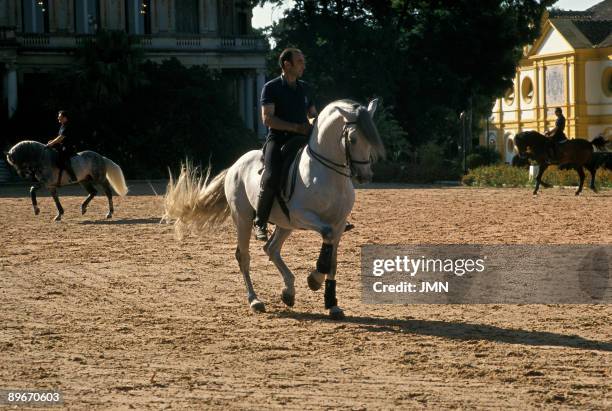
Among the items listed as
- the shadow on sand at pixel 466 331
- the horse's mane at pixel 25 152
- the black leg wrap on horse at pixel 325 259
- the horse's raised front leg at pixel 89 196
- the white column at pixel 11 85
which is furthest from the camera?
the white column at pixel 11 85

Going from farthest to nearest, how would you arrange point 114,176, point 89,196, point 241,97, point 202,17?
point 241,97, point 202,17, point 89,196, point 114,176

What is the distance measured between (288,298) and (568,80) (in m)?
74.0

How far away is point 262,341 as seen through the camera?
10.1 m

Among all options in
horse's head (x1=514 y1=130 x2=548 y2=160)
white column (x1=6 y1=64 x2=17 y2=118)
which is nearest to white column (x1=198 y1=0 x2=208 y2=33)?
white column (x1=6 y1=64 x2=17 y2=118)

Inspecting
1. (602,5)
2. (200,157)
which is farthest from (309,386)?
(602,5)

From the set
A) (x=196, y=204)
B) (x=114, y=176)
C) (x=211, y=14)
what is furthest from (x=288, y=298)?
(x=211, y=14)

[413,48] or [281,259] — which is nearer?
[281,259]

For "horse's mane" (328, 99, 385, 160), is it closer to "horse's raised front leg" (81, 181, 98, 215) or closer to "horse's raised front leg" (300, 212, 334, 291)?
"horse's raised front leg" (300, 212, 334, 291)

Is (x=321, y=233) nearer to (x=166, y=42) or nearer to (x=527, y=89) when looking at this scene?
(x=166, y=42)

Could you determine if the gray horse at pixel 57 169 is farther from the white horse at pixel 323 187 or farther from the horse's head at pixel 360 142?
the horse's head at pixel 360 142

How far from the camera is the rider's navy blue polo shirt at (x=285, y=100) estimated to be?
38.7 feet

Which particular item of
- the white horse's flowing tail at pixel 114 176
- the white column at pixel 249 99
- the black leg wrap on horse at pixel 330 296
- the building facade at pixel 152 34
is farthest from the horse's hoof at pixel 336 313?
the white column at pixel 249 99

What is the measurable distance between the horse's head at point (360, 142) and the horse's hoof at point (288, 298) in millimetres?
1508

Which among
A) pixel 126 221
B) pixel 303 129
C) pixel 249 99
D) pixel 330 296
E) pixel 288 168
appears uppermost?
pixel 249 99
